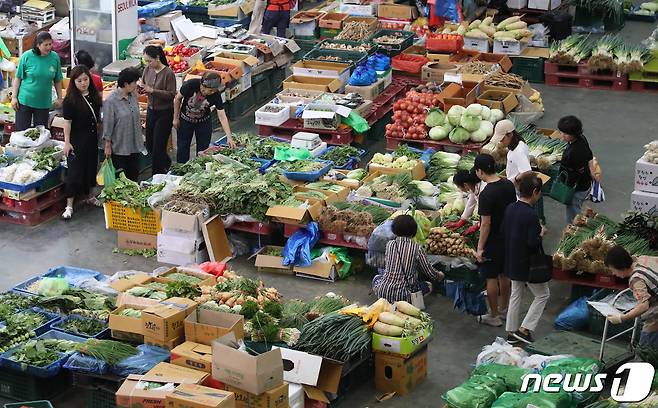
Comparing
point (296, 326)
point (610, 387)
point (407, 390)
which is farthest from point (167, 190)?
point (610, 387)

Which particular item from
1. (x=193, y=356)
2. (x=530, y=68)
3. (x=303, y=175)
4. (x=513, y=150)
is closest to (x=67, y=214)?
(x=303, y=175)

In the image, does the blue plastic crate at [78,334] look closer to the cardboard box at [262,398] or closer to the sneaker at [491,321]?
the cardboard box at [262,398]

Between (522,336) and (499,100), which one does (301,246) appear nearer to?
(522,336)

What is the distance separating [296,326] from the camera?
383 inches

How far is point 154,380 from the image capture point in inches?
344

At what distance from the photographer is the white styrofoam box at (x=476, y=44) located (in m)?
18.0

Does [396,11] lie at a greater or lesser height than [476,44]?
greater

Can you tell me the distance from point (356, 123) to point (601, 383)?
6261 millimetres

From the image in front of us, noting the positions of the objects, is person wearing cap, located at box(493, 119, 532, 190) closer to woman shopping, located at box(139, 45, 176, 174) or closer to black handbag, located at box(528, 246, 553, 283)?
black handbag, located at box(528, 246, 553, 283)

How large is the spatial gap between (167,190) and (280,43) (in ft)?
18.0

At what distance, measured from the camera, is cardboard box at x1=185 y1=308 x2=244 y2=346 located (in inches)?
360

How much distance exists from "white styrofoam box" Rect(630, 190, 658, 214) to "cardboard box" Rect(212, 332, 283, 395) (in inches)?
206

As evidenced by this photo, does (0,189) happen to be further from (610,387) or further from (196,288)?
(610,387)

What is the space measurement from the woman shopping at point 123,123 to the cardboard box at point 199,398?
17.3ft
